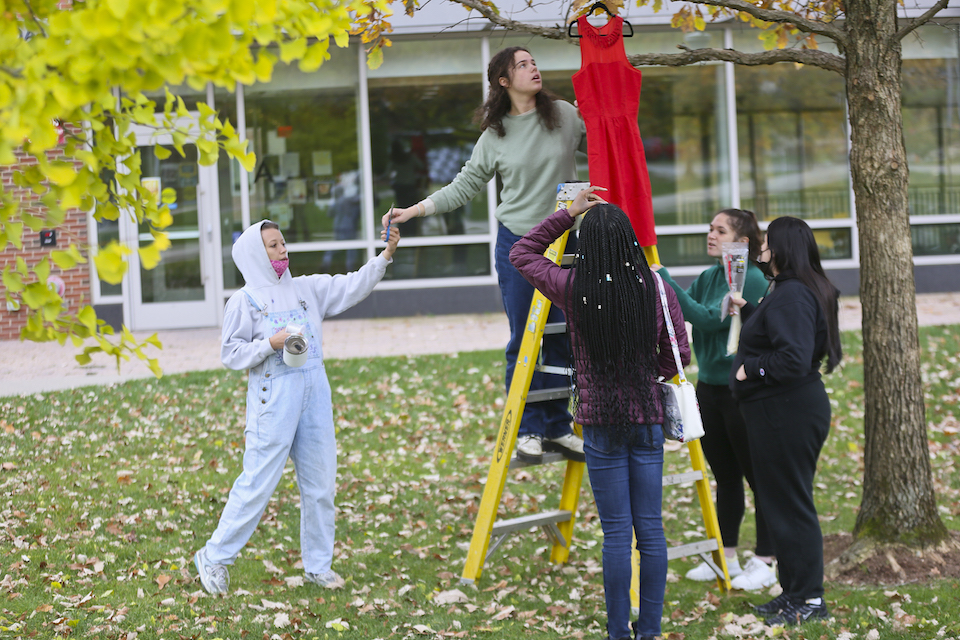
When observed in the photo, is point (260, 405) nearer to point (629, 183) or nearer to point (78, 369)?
point (629, 183)

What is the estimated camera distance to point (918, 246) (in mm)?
13695

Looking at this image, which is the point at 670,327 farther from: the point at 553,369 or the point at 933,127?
the point at 933,127

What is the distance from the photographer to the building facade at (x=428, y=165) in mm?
12922

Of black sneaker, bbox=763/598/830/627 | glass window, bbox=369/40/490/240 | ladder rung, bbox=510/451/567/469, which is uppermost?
glass window, bbox=369/40/490/240

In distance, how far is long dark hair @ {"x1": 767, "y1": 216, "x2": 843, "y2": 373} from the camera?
4.32 m

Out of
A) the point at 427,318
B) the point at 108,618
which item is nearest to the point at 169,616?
the point at 108,618

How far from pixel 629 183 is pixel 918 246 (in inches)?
431

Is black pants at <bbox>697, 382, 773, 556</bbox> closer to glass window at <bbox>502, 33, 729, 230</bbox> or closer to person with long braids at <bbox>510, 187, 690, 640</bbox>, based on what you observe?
person with long braids at <bbox>510, 187, 690, 640</bbox>

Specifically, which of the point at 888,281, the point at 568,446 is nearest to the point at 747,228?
the point at 888,281

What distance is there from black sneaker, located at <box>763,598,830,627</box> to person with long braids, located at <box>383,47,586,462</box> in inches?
50.8

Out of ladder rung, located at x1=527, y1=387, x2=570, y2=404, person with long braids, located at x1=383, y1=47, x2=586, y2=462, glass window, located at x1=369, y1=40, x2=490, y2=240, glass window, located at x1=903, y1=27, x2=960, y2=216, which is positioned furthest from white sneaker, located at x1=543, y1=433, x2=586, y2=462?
glass window, located at x1=903, y1=27, x2=960, y2=216

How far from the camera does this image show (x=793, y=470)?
435 centimetres

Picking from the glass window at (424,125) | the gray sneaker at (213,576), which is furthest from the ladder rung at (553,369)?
the glass window at (424,125)

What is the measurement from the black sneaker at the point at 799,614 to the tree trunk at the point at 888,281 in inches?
37.8
